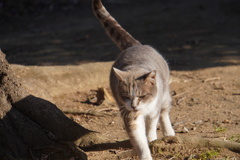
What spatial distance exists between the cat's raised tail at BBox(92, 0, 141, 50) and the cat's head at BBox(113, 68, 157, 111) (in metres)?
1.47

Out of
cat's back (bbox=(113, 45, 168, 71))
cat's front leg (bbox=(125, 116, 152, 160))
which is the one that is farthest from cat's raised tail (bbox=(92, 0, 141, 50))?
cat's front leg (bbox=(125, 116, 152, 160))

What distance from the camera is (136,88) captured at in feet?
14.9

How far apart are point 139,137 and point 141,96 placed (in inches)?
19.2

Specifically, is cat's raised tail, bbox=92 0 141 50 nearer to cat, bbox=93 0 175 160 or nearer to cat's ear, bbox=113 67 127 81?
cat, bbox=93 0 175 160

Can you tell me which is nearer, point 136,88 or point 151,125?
point 136,88

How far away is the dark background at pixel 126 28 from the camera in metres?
10.2

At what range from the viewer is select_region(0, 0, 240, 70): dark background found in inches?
401

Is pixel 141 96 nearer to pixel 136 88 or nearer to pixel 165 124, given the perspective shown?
pixel 136 88

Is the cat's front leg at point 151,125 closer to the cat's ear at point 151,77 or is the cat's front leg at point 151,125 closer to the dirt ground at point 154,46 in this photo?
the dirt ground at point 154,46

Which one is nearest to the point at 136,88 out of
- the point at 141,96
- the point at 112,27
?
the point at 141,96

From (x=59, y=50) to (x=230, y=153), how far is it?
787cm

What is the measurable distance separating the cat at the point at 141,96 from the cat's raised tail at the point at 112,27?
48 centimetres

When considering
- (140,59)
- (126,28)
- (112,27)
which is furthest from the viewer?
(126,28)

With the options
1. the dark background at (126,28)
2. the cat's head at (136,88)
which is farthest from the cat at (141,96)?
the dark background at (126,28)
